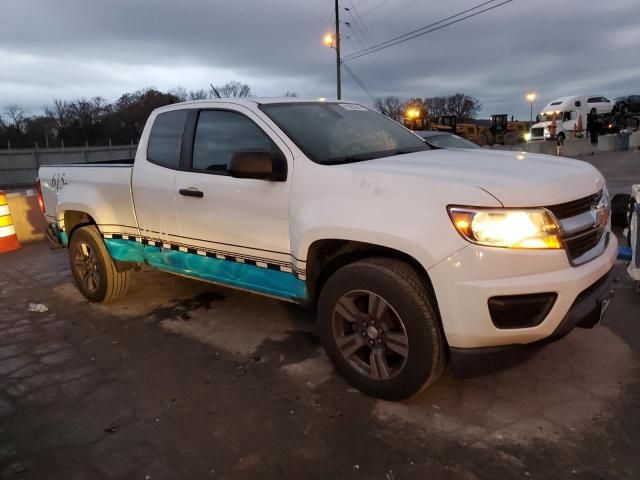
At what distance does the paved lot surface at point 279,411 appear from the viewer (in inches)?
98.3

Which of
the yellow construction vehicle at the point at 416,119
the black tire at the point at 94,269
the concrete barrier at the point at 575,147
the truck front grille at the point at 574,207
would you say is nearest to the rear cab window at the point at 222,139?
the black tire at the point at 94,269

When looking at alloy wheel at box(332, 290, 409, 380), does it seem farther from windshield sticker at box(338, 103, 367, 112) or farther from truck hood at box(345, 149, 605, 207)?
windshield sticker at box(338, 103, 367, 112)

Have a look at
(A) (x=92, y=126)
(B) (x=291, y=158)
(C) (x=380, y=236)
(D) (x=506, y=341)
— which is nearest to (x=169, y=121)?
(B) (x=291, y=158)

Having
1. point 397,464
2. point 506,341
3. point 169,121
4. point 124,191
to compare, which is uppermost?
point 169,121

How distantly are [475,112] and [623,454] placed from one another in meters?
109

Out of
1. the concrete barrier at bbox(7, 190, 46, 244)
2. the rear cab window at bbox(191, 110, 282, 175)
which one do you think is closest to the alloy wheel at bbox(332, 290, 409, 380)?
the rear cab window at bbox(191, 110, 282, 175)

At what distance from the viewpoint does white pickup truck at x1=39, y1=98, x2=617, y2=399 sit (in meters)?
2.48

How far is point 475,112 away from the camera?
103m

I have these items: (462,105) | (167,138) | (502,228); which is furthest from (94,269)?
(462,105)

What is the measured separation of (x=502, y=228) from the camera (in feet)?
8.10

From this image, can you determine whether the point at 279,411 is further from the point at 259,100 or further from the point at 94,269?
the point at 94,269

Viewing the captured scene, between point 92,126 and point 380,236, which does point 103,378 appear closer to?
point 380,236

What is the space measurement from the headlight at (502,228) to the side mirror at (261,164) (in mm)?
1299

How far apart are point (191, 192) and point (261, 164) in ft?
2.92
